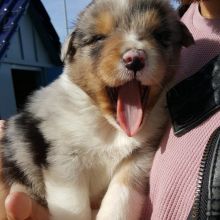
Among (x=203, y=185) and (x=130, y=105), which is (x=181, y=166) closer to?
(x=203, y=185)

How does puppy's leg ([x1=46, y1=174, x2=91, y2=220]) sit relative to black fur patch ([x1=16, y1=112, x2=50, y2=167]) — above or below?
below

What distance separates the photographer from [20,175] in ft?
7.26

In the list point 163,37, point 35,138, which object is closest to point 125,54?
point 163,37

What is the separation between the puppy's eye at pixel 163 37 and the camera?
6.66ft

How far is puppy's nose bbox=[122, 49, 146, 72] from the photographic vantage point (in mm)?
1798

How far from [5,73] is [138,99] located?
6915 millimetres

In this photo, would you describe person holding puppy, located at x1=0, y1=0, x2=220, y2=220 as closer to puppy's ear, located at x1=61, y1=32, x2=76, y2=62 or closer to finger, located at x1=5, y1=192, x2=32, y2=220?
finger, located at x1=5, y1=192, x2=32, y2=220

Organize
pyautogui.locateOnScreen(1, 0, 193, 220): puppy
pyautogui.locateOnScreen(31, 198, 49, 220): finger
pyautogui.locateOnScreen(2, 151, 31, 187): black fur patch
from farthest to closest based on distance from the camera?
pyautogui.locateOnScreen(2, 151, 31, 187): black fur patch → pyautogui.locateOnScreen(31, 198, 49, 220): finger → pyautogui.locateOnScreen(1, 0, 193, 220): puppy

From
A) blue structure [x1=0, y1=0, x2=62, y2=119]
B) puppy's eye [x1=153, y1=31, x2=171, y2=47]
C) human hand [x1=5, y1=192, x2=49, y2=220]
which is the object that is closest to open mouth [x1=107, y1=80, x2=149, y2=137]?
puppy's eye [x1=153, y1=31, x2=171, y2=47]

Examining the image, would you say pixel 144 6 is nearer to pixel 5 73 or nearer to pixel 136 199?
pixel 136 199

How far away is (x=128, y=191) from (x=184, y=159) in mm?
489

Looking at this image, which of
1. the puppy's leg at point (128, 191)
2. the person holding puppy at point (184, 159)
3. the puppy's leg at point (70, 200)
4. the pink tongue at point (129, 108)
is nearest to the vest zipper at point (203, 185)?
the person holding puppy at point (184, 159)

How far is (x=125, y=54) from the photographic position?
5.97ft

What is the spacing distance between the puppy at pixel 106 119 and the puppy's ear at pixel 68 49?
0.01 meters
